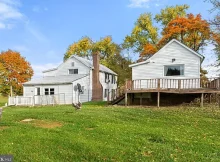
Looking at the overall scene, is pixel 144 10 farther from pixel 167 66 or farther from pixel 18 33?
pixel 18 33

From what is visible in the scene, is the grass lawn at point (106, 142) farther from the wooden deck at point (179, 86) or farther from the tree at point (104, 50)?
the tree at point (104, 50)

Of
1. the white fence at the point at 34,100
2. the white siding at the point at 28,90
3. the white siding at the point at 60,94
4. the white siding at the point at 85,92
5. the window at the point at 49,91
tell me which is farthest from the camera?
the white siding at the point at 28,90

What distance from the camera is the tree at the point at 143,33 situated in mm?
41188

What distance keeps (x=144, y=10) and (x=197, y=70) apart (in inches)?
952

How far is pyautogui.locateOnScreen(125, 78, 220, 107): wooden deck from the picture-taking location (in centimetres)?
1776

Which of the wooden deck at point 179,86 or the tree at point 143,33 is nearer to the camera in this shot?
the wooden deck at point 179,86

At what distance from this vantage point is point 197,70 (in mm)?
21062

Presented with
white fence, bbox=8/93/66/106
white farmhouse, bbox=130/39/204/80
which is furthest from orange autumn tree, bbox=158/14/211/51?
white fence, bbox=8/93/66/106

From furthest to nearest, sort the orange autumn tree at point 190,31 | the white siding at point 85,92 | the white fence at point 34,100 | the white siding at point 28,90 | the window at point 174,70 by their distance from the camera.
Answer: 1. the orange autumn tree at point 190,31
2. the white siding at point 28,90
3. the white siding at point 85,92
4. the white fence at point 34,100
5. the window at point 174,70

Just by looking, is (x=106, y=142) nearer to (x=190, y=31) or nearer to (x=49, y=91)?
(x=49, y=91)

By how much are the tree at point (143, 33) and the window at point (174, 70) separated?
1975 centimetres

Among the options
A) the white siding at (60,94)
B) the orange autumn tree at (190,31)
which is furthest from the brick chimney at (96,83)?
the orange autumn tree at (190,31)

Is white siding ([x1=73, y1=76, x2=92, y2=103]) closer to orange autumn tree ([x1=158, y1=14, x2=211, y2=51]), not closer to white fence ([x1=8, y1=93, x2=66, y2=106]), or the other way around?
white fence ([x1=8, y1=93, x2=66, y2=106])

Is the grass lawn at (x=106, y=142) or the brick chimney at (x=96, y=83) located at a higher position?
the brick chimney at (x=96, y=83)
